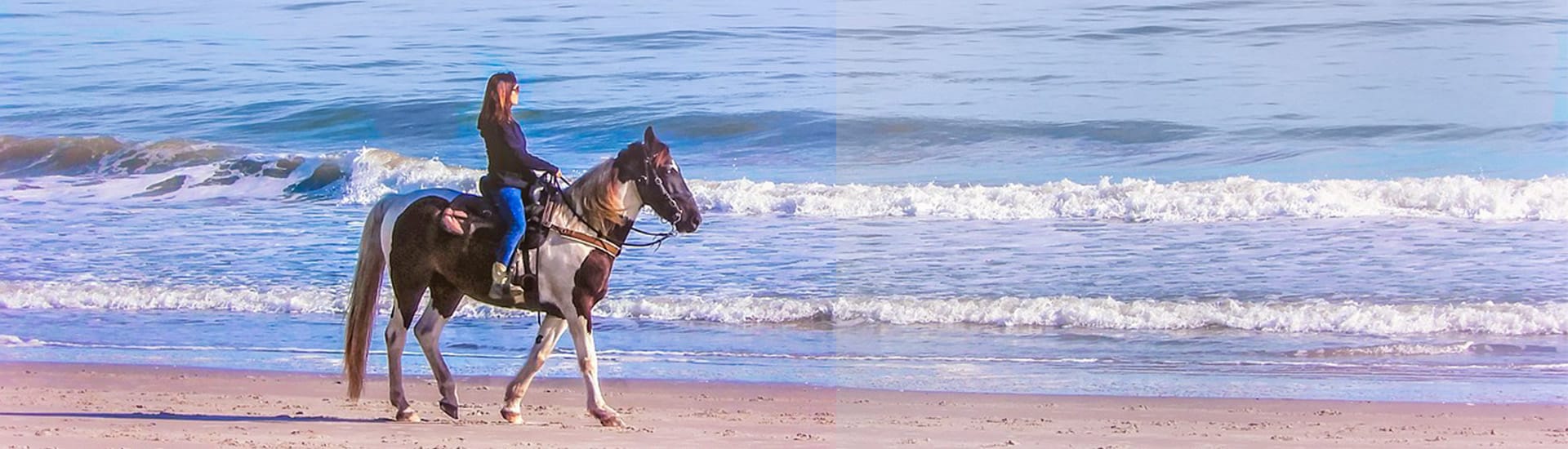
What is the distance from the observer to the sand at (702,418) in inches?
192

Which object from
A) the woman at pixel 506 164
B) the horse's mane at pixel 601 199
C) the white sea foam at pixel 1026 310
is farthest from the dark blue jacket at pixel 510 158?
the white sea foam at pixel 1026 310

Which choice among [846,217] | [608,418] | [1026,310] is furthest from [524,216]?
[846,217]

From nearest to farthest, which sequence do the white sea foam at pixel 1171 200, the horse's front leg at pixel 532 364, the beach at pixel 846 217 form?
the horse's front leg at pixel 532 364 < the beach at pixel 846 217 < the white sea foam at pixel 1171 200

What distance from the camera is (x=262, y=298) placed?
26.4 feet

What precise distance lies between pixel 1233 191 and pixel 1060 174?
5.14 feet

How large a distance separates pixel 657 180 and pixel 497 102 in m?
0.48

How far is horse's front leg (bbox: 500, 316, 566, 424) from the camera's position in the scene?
5.16 metres

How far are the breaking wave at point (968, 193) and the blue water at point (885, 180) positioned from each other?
0.10 ft

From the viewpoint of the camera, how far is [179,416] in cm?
525

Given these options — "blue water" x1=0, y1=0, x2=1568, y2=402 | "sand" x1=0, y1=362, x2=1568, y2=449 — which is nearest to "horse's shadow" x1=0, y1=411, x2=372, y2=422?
"sand" x1=0, y1=362, x2=1568, y2=449

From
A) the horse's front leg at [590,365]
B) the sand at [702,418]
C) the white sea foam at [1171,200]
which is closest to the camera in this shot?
the sand at [702,418]

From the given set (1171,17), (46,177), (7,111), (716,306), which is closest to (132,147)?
(46,177)

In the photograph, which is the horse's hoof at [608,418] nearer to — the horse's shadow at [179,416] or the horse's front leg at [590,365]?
the horse's front leg at [590,365]

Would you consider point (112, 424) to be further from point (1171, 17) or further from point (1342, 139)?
point (1171, 17)
